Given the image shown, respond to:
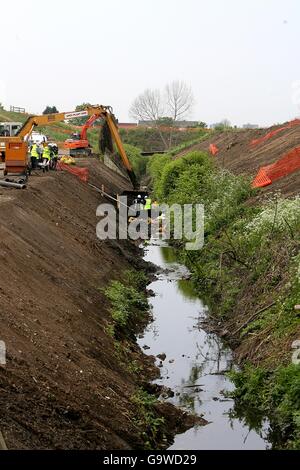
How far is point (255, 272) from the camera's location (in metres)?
19.3

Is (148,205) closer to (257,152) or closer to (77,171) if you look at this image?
(77,171)

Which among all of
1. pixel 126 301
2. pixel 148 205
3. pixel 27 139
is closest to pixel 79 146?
pixel 27 139

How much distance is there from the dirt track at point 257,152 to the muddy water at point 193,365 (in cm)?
777

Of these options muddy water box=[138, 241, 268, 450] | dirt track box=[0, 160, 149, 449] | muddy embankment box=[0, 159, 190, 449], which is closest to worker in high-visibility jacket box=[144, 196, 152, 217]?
muddy water box=[138, 241, 268, 450]

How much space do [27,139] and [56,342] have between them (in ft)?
76.8

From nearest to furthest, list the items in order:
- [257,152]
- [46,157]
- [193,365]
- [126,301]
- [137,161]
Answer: [193,365], [126,301], [46,157], [257,152], [137,161]

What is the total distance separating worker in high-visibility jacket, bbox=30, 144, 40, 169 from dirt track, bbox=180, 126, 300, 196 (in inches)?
457

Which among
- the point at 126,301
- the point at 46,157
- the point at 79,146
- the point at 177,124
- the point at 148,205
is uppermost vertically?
the point at 177,124

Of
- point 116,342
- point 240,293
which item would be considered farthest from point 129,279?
point 116,342

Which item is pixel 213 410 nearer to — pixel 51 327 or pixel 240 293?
pixel 51 327

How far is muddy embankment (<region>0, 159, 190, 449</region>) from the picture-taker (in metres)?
9.92

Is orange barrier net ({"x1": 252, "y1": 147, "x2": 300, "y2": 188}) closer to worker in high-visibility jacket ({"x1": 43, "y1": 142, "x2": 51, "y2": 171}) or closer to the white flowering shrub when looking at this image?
the white flowering shrub

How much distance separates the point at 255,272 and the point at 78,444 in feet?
34.5

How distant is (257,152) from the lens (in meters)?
45.6
